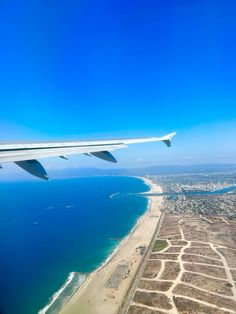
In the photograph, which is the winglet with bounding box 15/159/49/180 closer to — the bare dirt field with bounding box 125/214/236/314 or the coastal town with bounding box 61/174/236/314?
the coastal town with bounding box 61/174/236/314

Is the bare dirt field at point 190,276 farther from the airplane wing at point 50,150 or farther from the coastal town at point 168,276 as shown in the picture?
the airplane wing at point 50,150

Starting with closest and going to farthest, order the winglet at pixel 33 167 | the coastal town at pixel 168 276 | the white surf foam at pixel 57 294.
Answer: the winglet at pixel 33 167
the coastal town at pixel 168 276
the white surf foam at pixel 57 294

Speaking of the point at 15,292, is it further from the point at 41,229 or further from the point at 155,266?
the point at 41,229

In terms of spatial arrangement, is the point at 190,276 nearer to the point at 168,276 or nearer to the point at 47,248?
Answer: the point at 168,276

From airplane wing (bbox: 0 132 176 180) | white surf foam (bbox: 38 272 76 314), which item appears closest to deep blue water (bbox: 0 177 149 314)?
white surf foam (bbox: 38 272 76 314)

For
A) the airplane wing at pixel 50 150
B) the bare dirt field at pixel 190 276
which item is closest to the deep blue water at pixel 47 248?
the bare dirt field at pixel 190 276

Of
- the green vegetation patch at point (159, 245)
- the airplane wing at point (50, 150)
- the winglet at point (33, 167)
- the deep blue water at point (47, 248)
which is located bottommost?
the deep blue water at point (47, 248)

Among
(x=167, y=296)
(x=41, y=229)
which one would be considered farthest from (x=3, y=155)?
(x=41, y=229)
